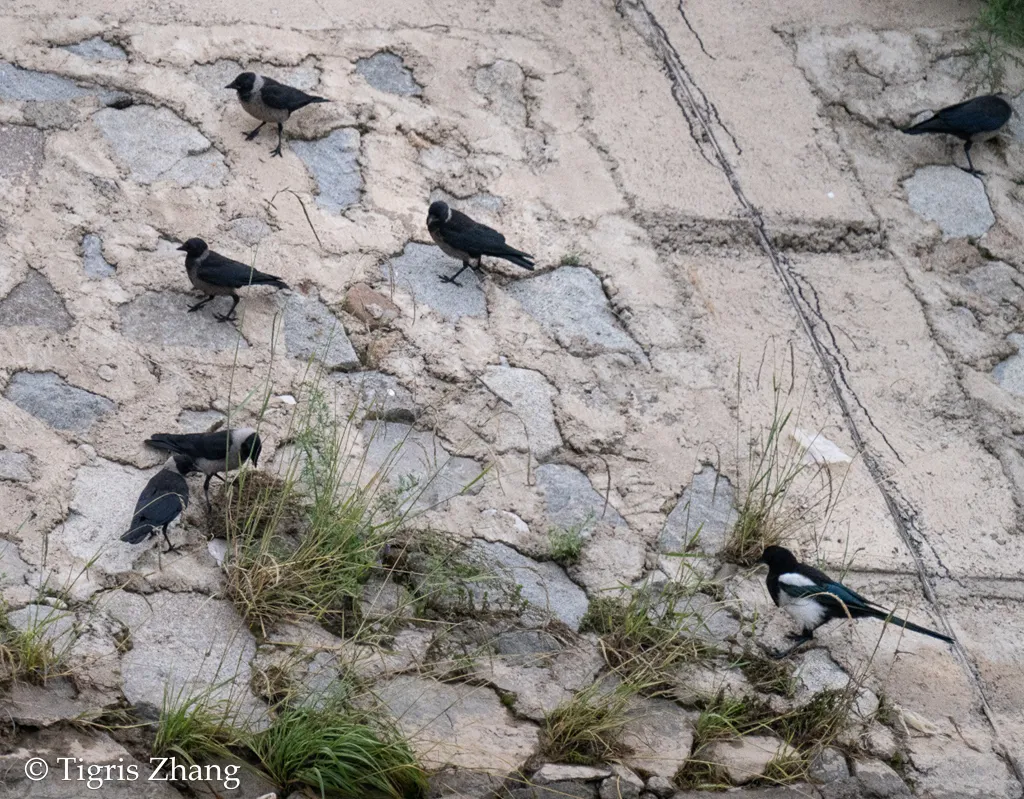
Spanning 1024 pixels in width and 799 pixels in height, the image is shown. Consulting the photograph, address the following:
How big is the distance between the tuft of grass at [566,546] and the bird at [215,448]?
3.82ft

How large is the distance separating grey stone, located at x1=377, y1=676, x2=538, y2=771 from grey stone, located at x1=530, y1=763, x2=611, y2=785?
76mm

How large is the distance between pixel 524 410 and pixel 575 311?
0.72 m

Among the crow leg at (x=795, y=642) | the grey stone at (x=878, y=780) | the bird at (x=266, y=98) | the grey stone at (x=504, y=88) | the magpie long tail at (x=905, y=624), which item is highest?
the bird at (x=266, y=98)

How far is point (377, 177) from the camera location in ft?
19.9

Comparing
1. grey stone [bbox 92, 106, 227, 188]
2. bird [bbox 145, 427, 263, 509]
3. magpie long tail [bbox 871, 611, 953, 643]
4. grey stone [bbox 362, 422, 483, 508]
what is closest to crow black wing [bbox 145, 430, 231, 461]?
bird [bbox 145, 427, 263, 509]

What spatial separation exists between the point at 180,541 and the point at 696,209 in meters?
3.23

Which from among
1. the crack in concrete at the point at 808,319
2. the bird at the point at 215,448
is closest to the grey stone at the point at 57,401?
the bird at the point at 215,448

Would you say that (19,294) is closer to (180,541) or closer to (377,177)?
(180,541)

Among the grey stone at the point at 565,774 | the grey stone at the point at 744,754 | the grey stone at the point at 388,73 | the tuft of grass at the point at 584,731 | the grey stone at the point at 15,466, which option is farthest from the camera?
the grey stone at the point at 388,73

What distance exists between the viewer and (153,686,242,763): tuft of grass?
354 centimetres

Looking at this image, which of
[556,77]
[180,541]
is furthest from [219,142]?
[180,541]

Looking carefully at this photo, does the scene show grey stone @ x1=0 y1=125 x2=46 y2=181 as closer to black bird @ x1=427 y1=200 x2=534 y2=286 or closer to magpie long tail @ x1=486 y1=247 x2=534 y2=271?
black bird @ x1=427 y1=200 x2=534 y2=286

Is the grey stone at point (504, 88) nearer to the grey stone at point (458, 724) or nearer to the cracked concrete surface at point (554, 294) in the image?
the cracked concrete surface at point (554, 294)

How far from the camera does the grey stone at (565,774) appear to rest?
3.87 m
